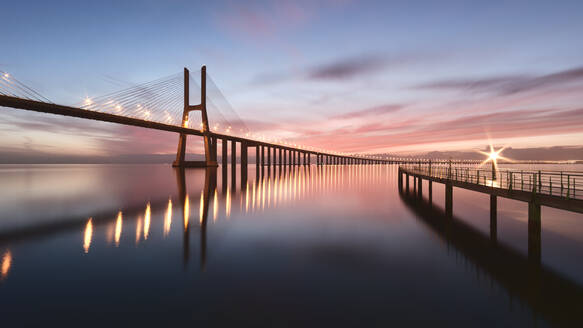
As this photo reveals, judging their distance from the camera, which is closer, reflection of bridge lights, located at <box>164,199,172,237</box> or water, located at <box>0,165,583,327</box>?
water, located at <box>0,165,583,327</box>

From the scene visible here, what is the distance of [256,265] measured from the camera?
33.4 ft

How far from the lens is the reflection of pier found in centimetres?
727

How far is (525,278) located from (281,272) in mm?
8065

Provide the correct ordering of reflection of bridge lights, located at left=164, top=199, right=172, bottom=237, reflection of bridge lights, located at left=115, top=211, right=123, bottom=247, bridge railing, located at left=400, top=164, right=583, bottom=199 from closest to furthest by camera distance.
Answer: bridge railing, located at left=400, top=164, right=583, bottom=199
reflection of bridge lights, located at left=115, top=211, right=123, bottom=247
reflection of bridge lights, located at left=164, top=199, right=172, bottom=237

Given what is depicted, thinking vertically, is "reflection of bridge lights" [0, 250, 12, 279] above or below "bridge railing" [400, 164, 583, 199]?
below

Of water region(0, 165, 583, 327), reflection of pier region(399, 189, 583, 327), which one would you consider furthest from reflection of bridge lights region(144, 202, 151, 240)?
A: reflection of pier region(399, 189, 583, 327)

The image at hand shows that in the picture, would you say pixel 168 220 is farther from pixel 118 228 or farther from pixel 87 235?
pixel 87 235

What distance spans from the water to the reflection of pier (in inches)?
1.8

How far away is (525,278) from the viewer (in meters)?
9.21

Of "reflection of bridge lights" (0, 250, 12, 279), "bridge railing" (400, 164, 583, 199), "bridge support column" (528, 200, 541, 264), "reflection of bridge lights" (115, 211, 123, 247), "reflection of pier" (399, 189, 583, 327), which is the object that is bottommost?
"reflection of pier" (399, 189, 583, 327)

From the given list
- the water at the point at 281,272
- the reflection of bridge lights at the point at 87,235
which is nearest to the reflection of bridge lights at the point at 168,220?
the water at the point at 281,272

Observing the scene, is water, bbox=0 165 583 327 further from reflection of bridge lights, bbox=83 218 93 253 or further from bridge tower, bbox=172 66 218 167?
bridge tower, bbox=172 66 218 167

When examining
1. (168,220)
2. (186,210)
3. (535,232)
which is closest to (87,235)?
(168,220)

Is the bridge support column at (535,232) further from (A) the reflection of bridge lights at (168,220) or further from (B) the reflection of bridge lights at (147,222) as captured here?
(B) the reflection of bridge lights at (147,222)
